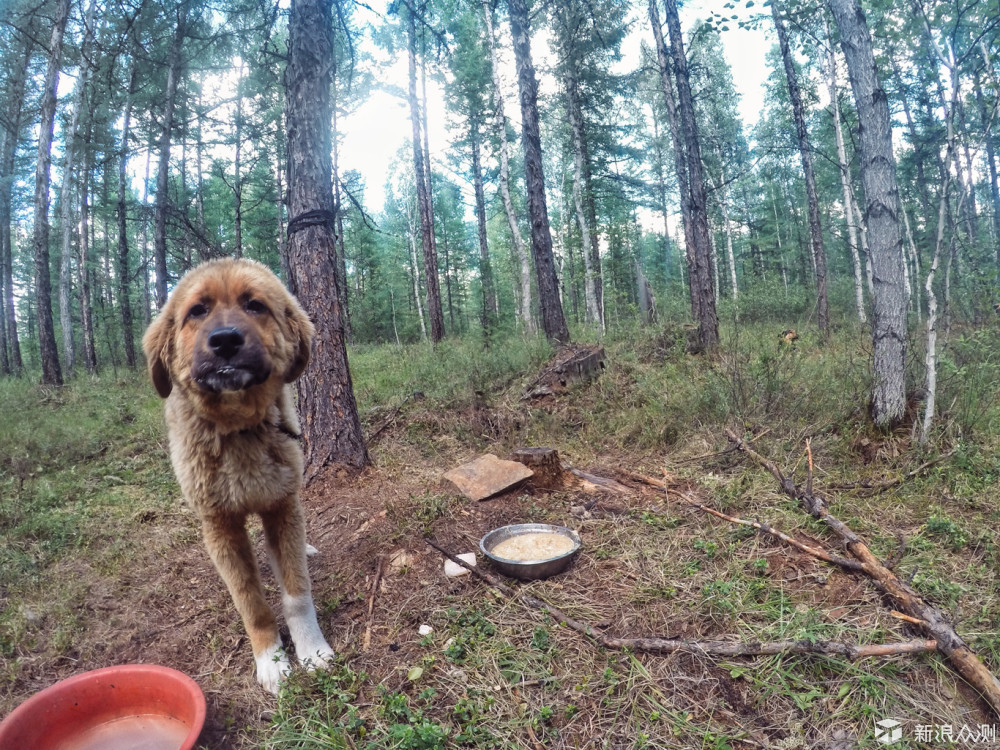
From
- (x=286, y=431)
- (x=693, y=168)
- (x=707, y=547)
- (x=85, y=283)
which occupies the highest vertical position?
(x=85, y=283)

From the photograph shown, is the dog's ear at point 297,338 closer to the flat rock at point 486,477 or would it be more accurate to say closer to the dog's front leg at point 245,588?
the dog's front leg at point 245,588

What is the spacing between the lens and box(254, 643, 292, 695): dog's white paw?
86.1 inches

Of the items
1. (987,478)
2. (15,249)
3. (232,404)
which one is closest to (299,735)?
(232,404)

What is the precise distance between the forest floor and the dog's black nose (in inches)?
58.7

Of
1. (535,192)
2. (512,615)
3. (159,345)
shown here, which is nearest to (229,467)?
(159,345)

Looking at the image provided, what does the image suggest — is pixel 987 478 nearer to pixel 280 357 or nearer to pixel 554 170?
pixel 280 357

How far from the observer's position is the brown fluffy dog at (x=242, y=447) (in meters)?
2.19

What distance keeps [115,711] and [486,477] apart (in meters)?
2.68

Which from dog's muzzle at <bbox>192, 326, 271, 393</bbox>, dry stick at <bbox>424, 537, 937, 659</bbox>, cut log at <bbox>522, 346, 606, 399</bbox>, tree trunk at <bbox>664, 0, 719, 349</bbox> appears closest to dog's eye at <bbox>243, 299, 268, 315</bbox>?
dog's muzzle at <bbox>192, 326, 271, 393</bbox>

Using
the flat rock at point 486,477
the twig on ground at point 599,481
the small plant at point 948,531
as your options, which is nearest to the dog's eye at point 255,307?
the flat rock at point 486,477

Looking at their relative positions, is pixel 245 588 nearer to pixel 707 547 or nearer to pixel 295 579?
pixel 295 579

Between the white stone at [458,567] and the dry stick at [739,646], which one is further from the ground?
the white stone at [458,567]

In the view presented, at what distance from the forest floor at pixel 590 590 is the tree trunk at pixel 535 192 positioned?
3.53 metres

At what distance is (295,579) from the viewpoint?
238cm
